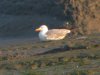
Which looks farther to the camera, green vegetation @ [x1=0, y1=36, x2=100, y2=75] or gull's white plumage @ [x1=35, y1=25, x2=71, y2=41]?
gull's white plumage @ [x1=35, y1=25, x2=71, y2=41]

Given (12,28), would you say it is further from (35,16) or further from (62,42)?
(62,42)

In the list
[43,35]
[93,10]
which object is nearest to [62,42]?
[43,35]

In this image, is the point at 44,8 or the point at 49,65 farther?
the point at 44,8

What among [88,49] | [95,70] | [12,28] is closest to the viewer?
[95,70]

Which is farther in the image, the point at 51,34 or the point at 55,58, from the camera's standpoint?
the point at 51,34

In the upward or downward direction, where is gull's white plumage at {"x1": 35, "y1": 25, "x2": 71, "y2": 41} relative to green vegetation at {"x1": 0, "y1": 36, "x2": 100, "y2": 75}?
upward

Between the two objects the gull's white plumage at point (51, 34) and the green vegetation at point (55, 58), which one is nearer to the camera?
the green vegetation at point (55, 58)

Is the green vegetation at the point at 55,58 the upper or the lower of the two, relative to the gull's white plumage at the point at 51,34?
lower

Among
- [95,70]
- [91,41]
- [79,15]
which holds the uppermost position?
[79,15]

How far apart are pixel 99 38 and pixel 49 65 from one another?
5.06 m

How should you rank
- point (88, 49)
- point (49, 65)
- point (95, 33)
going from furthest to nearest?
point (95, 33) < point (88, 49) < point (49, 65)

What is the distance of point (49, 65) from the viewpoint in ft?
53.1

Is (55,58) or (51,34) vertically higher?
(51,34)

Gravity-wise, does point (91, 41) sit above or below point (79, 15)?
below
